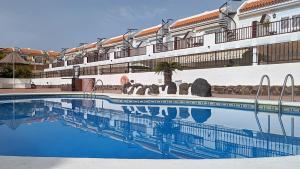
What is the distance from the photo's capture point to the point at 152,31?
32.4m

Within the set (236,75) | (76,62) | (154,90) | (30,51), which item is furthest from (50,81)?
(30,51)

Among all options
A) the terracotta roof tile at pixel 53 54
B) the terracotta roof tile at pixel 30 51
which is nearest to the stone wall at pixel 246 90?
the terracotta roof tile at pixel 30 51

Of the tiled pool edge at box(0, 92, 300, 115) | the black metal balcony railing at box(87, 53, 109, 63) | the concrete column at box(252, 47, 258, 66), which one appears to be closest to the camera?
the tiled pool edge at box(0, 92, 300, 115)

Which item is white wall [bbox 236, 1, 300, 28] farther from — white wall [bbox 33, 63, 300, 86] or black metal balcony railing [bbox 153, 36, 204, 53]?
white wall [bbox 33, 63, 300, 86]

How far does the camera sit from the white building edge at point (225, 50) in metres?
15.5

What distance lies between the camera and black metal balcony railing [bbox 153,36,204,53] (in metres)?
21.1

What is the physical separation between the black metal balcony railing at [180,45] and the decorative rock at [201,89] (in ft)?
17.1

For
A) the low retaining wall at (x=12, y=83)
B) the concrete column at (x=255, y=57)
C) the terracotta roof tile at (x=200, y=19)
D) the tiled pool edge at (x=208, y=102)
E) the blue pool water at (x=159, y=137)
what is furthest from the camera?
the low retaining wall at (x=12, y=83)

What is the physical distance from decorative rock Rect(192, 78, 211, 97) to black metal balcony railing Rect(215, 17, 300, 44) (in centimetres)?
404

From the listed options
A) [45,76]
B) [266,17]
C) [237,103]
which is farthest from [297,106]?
[45,76]

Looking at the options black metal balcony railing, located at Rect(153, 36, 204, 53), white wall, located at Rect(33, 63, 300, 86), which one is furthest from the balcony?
black metal balcony railing, located at Rect(153, 36, 204, 53)

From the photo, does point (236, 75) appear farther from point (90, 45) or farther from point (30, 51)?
point (30, 51)

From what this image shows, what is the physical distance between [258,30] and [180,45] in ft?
23.1

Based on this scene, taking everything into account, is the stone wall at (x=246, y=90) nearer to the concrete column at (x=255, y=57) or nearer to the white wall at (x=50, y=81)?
the concrete column at (x=255, y=57)
